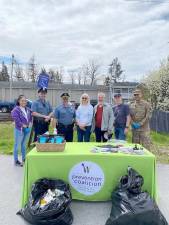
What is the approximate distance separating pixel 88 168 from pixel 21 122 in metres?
2.66

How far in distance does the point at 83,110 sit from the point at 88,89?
31716mm

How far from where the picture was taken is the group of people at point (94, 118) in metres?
6.43

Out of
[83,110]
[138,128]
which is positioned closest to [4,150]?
[83,110]

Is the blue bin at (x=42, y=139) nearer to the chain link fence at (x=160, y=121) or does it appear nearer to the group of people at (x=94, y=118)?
the group of people at (x=94, y=118)

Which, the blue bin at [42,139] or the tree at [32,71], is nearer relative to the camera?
the blue bin at [42,139]

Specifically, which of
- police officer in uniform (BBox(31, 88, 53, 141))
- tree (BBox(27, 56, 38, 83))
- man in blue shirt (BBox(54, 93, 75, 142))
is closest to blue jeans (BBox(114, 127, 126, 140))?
man in blue shirt (BBox(54, 93, 75, 142))

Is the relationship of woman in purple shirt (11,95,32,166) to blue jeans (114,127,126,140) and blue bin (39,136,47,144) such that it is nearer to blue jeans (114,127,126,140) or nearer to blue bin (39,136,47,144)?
blue jeans (114,127,126,140)

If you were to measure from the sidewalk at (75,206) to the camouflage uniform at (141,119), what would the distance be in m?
1.02

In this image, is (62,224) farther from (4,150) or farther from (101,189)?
(4,150)

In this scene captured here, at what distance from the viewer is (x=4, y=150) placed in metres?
8.62

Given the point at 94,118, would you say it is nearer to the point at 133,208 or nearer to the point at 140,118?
the point at 140,118

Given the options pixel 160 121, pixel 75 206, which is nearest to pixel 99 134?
pixel 75 206

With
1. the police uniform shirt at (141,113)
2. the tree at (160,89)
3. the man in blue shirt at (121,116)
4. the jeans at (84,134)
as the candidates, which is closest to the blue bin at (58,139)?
the jeans at (84,134)

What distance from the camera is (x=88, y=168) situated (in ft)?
13.9
